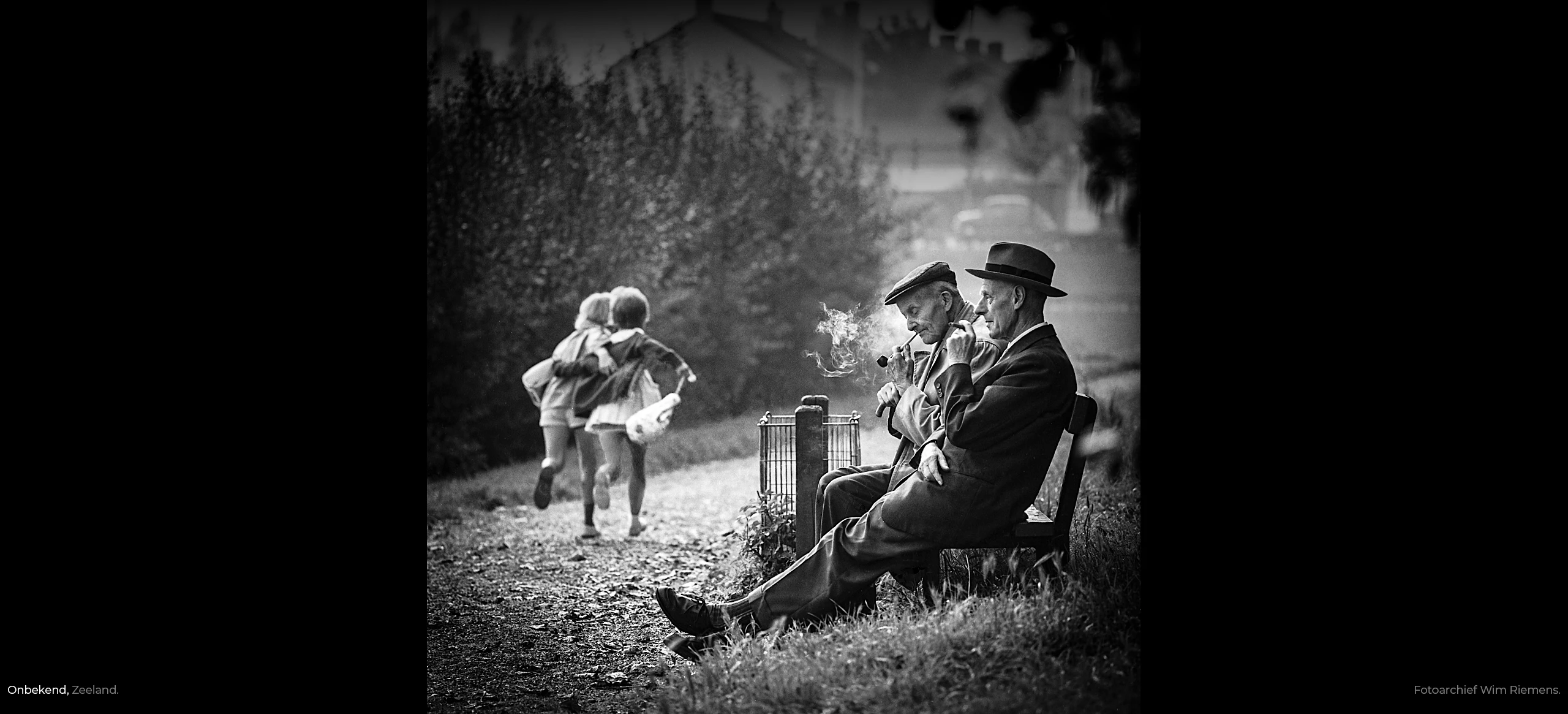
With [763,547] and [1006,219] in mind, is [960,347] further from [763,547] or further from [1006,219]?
[763,547]

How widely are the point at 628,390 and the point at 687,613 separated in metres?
0.98

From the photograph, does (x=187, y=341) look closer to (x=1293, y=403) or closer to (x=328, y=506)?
(x=328, y=506)

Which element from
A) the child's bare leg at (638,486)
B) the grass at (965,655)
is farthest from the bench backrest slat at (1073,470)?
the child's bare leg at (638,486)

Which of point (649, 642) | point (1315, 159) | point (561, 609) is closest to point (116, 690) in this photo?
point (561, 609)

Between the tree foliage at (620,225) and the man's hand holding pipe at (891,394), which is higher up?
the tree foliage at (620,225)

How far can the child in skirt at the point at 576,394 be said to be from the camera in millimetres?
4414

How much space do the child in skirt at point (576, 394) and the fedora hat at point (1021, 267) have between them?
154 cm

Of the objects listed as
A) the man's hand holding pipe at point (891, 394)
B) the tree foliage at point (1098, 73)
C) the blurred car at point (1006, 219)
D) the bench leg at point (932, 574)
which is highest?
the tree foliage at point (1098, 73)

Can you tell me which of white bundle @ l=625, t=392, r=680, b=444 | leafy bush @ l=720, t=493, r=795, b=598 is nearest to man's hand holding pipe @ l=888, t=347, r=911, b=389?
leafy bush @ l=720, t=493, r=795, b=598

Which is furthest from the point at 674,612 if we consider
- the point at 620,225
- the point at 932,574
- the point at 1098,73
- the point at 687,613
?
the point at 1098,73

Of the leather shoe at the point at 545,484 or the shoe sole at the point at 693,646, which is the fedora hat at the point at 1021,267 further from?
the leather shoe at the point at 545,484

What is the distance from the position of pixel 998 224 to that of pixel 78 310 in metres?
2.98

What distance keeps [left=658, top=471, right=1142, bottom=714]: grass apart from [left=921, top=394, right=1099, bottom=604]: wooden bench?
0.06m

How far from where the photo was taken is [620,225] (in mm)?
4664
